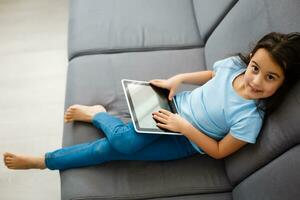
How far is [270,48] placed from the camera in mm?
1036

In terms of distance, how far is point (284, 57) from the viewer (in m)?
1.01

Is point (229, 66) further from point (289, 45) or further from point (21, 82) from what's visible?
point (21, 82)

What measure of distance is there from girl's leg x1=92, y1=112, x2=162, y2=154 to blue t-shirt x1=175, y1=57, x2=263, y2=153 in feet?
0.53

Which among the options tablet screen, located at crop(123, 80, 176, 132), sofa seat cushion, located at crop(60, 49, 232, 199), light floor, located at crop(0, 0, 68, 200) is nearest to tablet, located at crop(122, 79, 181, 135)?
tablet screen, located at crop(123, 80, 176, 132)

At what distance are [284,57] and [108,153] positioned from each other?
0.63 m

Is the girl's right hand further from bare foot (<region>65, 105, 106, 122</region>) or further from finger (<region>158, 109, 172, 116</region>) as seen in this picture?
bare foot (<region>65, 105, 106, 122</region>)

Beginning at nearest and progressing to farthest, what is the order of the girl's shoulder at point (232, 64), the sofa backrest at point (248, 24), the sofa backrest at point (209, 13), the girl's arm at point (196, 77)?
the sofa backrest at point (248, 24), the girl's shoulder at point (232, 64), the girl's arm at point (196, 77), the sofa backrest at point (209, 13)

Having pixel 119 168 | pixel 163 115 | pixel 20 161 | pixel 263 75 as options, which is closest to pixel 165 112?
pixel 163 115

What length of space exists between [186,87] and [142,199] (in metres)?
0.52

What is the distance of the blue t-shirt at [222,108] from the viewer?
1111 millimetres

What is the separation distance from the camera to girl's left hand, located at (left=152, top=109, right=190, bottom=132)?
120 cm

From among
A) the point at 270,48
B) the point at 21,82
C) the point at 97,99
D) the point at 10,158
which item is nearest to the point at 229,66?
the point at 270,48

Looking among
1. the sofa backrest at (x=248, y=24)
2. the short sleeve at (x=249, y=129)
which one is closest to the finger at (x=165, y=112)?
the short sleeve at (x=249, y=129)

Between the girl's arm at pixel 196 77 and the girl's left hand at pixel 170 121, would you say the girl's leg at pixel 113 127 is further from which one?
the girl's arm at pixel 196 77
